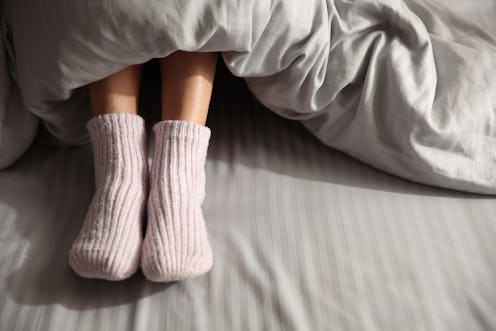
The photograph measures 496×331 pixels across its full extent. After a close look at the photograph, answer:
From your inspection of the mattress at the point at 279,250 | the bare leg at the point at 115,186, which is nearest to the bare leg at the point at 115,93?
the bare leg at the point at 115,186

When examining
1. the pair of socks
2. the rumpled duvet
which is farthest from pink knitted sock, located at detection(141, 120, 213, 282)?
the rumpled duvet

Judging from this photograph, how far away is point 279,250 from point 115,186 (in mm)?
215

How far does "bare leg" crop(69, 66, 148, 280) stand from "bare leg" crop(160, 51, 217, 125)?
0.05 meters

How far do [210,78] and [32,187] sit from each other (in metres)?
0.29

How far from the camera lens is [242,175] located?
2.42 ft

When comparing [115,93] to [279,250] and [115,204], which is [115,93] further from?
[279,250]

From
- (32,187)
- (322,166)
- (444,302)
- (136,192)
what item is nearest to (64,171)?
(32,187)

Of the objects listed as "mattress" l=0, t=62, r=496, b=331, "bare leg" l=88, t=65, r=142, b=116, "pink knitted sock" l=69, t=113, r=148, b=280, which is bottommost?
"mattress" l=0, t=62, r=496, b=331

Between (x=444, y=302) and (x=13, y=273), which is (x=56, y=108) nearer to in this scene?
(x=13, y=273)

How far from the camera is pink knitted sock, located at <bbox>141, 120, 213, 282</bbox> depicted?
57 cm

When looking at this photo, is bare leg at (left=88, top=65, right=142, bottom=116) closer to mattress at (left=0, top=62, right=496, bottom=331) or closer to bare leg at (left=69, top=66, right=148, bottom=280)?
bare leg at (left=69, top=66, right=148, bottom=280)

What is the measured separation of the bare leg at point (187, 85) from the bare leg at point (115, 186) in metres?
0.05

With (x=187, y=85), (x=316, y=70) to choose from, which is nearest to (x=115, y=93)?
(x=187, y=85)

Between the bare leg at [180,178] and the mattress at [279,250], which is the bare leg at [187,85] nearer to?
the bare leg at [180,178]
